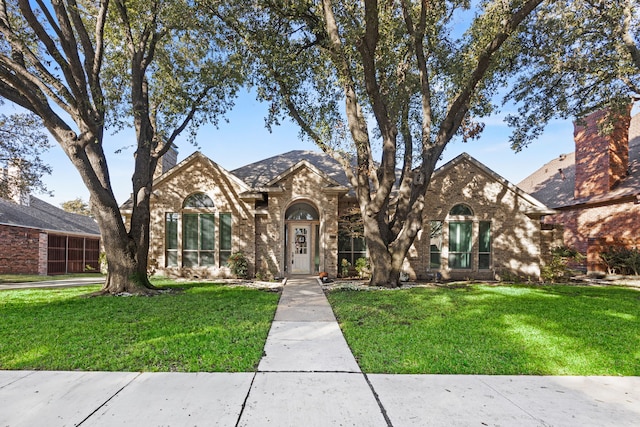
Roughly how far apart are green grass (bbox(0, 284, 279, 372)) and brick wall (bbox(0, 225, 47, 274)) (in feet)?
32.5

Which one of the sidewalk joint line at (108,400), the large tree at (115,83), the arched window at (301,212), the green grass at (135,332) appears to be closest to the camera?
the sidewalk joint line at (108,400)

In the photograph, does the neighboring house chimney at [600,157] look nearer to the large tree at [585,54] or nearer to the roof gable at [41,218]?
the large tree at [585,54]

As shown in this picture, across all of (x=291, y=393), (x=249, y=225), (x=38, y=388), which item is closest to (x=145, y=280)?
(x=249, y=225)

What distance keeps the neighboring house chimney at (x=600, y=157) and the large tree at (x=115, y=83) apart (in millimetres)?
18914

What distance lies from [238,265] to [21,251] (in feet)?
43.6

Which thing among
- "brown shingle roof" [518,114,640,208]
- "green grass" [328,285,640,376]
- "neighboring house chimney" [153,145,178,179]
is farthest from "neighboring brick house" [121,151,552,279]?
"brown shingle roof" [518,114,640,208]

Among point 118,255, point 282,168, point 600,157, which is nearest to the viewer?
point 118,255

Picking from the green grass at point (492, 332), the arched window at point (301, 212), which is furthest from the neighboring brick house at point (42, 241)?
the green grass at point (492, 332)

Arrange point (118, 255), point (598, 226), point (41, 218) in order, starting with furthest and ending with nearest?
point (41, 218) → point (598, 226) → point (118, 255)

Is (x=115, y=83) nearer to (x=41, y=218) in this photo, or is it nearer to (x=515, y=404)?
(x=41, y=218)

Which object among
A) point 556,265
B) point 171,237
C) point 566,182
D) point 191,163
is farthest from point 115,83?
point 566,182

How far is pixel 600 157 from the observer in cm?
1698

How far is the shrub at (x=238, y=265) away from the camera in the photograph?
1328cm

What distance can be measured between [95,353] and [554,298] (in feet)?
36.8
